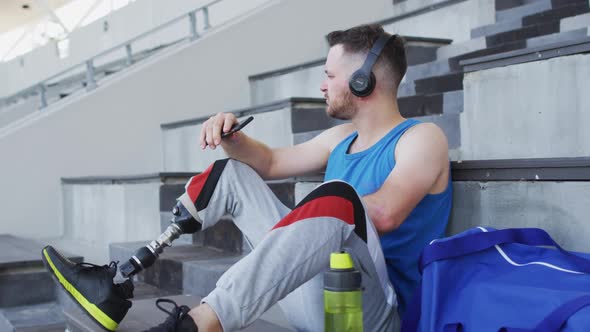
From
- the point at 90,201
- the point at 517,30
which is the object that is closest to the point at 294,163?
the point at 517,30

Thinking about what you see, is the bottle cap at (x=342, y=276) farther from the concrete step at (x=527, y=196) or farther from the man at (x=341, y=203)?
the concrete step at (x=527, y=196)

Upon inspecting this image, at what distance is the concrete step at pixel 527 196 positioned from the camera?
56.6 inches

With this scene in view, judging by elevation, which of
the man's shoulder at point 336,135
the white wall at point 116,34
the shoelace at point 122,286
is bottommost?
the shoelace at point 122,286

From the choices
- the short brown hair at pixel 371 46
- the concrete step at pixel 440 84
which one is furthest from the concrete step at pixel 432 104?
the short brown hair at pixel 371 46

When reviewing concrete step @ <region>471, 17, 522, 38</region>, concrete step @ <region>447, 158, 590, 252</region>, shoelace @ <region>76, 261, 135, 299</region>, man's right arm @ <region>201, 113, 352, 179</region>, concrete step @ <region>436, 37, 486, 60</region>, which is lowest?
shoelace @ <region>76, 261, 135, 299</region>

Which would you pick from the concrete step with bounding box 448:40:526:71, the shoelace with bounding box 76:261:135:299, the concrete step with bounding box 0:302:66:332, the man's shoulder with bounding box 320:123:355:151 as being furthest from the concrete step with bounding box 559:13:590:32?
the concrete step with bounding box 0:302:66:332

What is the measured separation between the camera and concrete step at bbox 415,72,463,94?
8.52 ft

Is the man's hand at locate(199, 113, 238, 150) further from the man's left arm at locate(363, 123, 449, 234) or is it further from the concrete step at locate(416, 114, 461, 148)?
the concrete step at locate(416, 114, 461, 148)

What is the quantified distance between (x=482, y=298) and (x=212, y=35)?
303 cm

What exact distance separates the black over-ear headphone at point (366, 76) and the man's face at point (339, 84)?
0.13ft

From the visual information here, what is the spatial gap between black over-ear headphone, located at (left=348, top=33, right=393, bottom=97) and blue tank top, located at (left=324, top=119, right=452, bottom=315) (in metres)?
0.13

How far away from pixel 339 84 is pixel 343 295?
2.37 ft

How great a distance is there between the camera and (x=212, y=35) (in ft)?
12.9

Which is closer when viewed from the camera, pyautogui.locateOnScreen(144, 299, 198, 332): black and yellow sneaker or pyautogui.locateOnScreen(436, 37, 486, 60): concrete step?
pyautogui.locateOnScreen(144, 299, 198, 332): black and yellow sneaker
